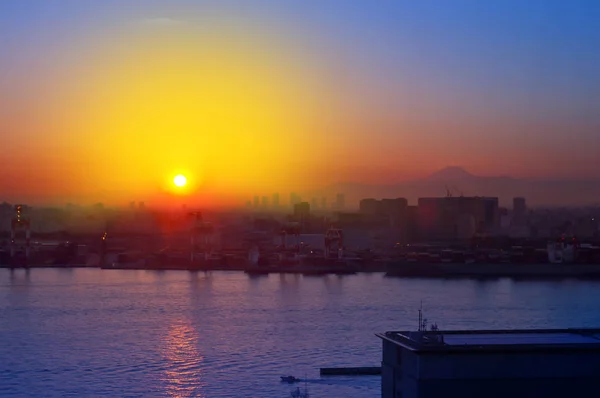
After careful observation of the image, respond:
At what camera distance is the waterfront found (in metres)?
6.06

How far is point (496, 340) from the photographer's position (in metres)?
3.81

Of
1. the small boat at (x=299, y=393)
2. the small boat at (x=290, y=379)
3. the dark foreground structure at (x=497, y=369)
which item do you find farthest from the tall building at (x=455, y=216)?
the dark foreground structure at (x=497, y=369)

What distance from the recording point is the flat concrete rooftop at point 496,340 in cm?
352

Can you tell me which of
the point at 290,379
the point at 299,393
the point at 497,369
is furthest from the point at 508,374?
the point at 290,379

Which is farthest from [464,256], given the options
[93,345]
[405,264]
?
[93,345]

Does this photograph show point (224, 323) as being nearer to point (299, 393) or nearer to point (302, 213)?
point (299, 393)

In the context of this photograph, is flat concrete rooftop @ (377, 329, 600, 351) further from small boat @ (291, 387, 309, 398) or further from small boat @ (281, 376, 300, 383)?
small boat @ (281, 376, 300, 383)

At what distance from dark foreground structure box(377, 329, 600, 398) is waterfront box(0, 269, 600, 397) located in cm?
208

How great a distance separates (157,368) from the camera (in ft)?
21.5

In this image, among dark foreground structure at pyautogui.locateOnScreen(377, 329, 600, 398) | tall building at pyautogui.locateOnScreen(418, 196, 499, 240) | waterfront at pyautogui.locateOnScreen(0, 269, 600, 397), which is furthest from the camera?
tall building at pyautogui.locateOnScreen(418, 196, 499, 240)

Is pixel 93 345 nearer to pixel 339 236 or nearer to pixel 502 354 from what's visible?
pixel 502 354

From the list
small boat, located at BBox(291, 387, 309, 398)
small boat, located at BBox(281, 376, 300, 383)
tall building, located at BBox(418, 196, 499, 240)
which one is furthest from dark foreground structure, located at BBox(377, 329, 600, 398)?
tall building, located at BBox(418, 196, 499, 240)

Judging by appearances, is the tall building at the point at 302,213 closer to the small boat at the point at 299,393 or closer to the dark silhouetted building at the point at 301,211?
the dark silhouetted building at the point at 301,211

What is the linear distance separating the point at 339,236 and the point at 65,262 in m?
6.49
